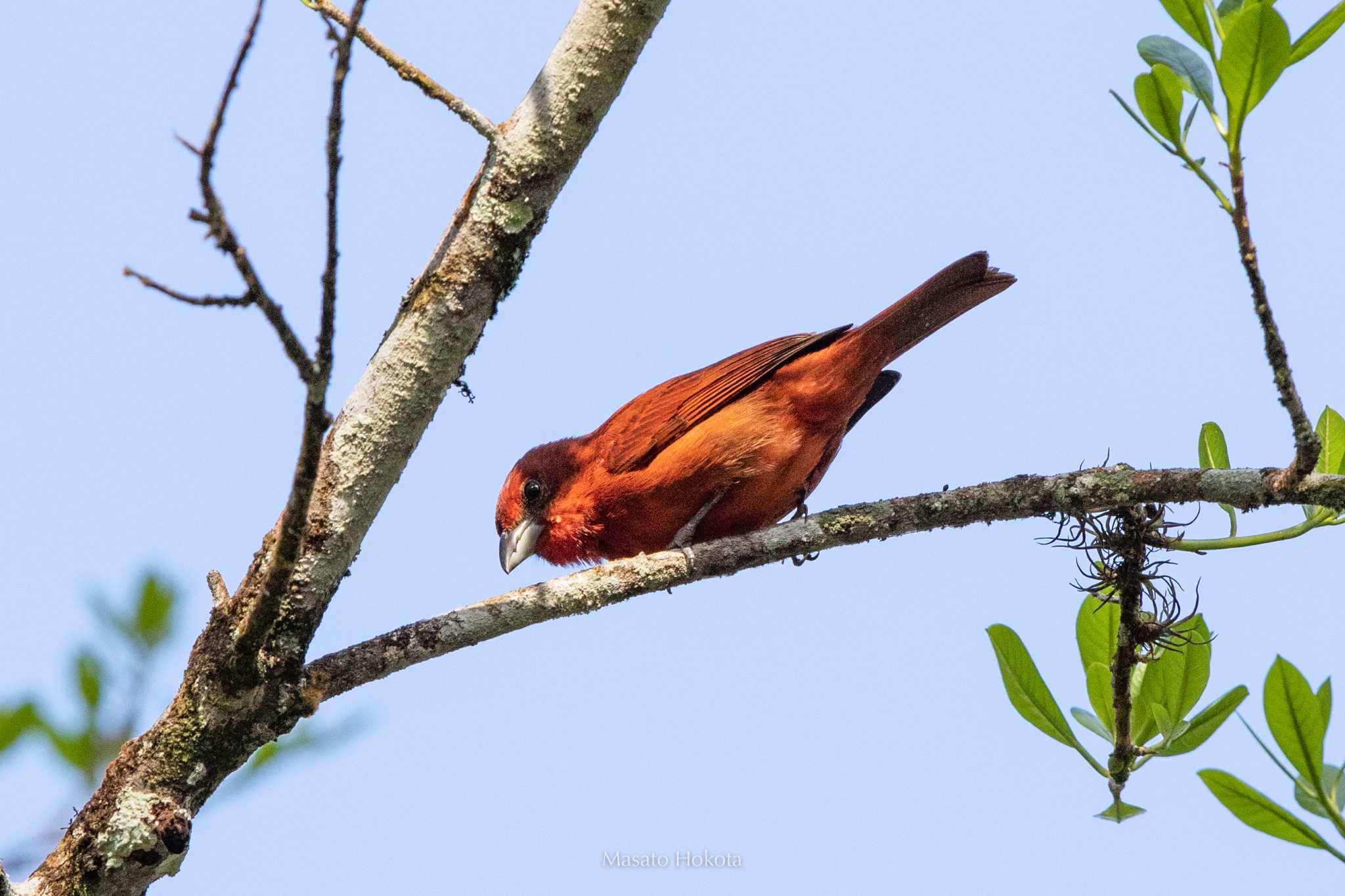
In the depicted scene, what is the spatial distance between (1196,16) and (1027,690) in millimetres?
1847

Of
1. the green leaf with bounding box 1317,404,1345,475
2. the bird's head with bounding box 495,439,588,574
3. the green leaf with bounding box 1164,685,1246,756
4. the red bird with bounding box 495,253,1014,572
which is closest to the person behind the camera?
the green leaf with bounding box 1164,685,1246,756

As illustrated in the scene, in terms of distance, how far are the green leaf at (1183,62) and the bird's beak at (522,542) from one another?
3548mm

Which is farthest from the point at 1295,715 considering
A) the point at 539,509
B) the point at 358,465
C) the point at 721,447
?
the point at 539,509

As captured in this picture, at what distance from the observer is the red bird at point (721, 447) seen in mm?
5355

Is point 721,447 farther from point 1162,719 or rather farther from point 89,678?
point 89,678

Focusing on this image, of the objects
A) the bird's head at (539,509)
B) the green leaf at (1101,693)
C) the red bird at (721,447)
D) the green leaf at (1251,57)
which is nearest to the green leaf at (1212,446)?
the green leaf at (1101,693)

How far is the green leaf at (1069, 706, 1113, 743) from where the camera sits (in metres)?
3.50

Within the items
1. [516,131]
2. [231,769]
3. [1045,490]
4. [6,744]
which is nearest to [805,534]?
[1045,490]

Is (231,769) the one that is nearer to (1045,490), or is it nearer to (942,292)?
(1045,490)

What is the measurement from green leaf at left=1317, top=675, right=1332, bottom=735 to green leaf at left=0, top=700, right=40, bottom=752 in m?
3.53

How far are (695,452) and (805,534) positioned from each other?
4.17 feet

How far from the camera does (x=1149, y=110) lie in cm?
310

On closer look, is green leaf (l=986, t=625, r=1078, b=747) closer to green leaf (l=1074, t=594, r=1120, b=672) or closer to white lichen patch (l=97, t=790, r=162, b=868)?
green leaf (l=1074, t=594, r=1120, b=672)

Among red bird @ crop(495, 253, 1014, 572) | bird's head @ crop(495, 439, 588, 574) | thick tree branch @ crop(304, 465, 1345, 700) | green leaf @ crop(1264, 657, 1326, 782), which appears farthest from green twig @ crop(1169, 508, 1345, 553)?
bird's head @ crop(495, 439, 588, 574)
